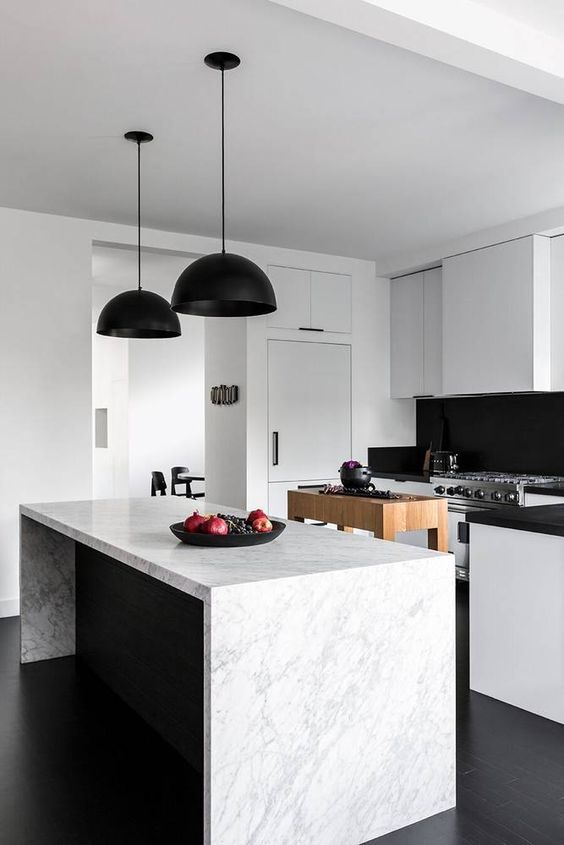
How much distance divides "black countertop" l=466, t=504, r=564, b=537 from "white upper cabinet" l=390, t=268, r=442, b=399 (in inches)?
105

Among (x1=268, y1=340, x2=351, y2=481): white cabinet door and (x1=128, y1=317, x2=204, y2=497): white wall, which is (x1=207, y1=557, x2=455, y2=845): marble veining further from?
(x1=128, y1=317, x2=204, y2=497): white wall

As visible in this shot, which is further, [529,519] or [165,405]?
[165,405]

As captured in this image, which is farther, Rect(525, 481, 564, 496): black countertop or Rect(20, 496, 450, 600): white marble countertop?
Rect(525, 481, 564, 496): black countertop

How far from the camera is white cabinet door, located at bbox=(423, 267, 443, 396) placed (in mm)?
6004

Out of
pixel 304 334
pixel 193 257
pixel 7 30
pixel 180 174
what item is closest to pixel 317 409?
pixel 304 334

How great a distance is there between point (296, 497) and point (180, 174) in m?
2.27

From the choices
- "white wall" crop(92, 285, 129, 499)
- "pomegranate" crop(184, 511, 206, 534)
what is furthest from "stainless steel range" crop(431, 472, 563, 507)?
"white wall" crop(92, 285, 129, 499)

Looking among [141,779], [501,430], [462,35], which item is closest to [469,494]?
[501,430]

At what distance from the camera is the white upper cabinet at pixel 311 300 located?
19.4 feet

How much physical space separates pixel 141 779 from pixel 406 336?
4.55 metres

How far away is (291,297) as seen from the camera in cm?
595

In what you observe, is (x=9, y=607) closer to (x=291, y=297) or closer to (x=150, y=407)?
(x=291, y=297)

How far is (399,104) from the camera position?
128 inches

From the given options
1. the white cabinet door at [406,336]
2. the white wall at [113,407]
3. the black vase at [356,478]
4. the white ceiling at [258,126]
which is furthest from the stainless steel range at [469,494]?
the white wall at [113,407]
